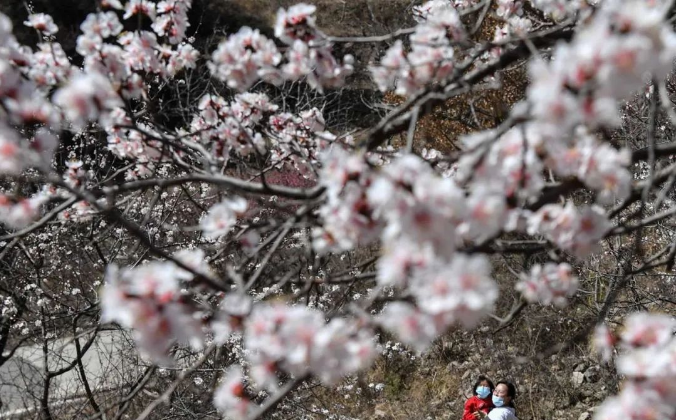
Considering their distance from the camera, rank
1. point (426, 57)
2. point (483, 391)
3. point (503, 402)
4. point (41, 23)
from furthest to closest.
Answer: point (483, 391), point (503, 402), point (41, 23), point (426, 57)

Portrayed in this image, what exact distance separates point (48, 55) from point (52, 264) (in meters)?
3.70

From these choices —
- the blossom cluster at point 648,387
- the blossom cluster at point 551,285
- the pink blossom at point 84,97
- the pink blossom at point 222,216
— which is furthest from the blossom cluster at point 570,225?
the pink blossom at point 84,97

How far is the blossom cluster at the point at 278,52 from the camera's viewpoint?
1.97 meters

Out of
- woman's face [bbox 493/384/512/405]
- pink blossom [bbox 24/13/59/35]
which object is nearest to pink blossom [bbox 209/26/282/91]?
pink blossom [bbox 24/13/59/35]

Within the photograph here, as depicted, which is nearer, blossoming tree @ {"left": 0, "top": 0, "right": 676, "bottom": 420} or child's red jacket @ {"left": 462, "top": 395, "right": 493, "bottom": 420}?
blossoming tree @ {"left": 0, "top": 0, "right": 676, "bottom": 420}

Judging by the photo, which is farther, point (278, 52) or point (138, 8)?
point (138, 8)

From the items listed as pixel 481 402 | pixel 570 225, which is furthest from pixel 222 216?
pixel 481 402

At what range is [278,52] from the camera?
209 cm

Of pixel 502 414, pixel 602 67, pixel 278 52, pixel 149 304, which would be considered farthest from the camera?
pixel 502 414

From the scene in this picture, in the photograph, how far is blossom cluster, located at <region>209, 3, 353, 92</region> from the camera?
6.46ft

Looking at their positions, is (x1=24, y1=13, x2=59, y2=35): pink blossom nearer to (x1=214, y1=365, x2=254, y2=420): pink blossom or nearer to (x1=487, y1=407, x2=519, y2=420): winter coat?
(x1=214, y1=365, x2=254, y2=420): pink blossom

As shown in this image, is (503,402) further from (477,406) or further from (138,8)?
(138,8)

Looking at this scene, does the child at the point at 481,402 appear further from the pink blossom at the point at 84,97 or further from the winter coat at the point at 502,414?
the pink blossom at the point at 84,97

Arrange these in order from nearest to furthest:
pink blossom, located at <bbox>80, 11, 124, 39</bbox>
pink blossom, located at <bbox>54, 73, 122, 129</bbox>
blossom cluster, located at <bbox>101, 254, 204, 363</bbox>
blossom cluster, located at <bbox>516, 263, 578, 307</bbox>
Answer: blossom cluster, located at <bbox>101, 254, 204, 363</bbox> < pink blossom, located at <bbox>54, 73, 122, 129</bbox> < blossom cluster, located at <bbox>516, 263, 578, 307</bbox> < pink blossom, located at <bbox>80, 11, 124, 39</bbox>
